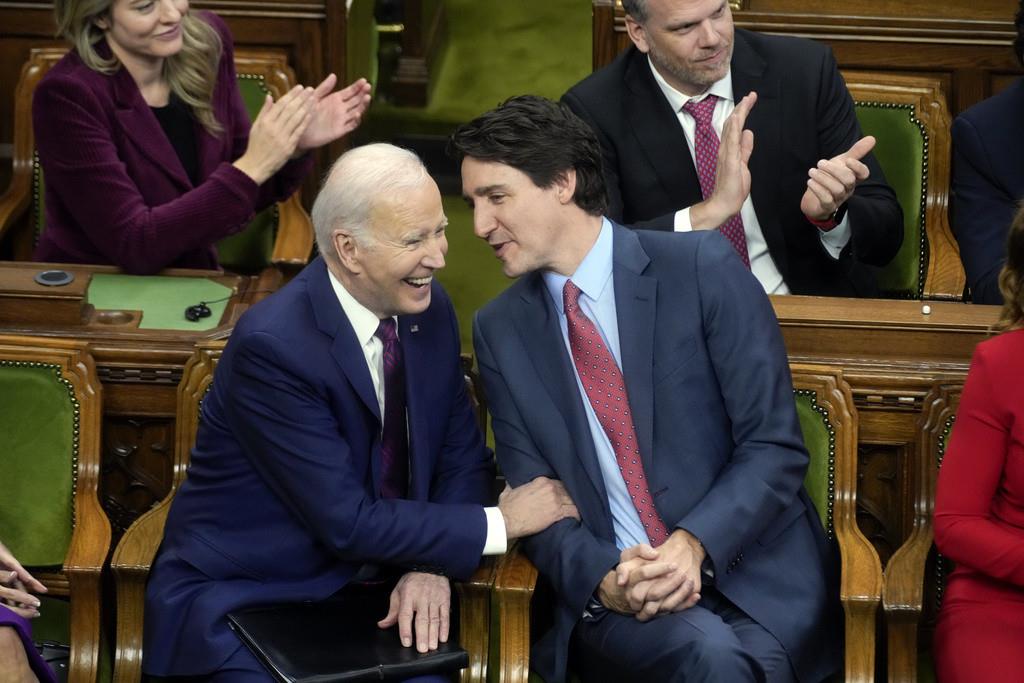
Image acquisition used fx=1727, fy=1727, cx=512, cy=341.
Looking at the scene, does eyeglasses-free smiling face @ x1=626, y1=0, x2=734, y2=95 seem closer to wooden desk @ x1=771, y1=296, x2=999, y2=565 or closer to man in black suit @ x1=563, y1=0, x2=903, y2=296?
man in black suit @ x1=563, y1=0, x2=903, y2=296

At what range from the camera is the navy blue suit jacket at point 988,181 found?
3.22 metres

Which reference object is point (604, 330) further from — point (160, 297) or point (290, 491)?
point (160, 297)

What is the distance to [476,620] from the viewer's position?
2736mm

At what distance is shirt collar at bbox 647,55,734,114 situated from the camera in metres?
3.44

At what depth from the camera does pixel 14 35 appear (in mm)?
4211

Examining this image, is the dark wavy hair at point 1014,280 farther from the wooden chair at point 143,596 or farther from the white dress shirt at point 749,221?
the wooden chair at point 143,596

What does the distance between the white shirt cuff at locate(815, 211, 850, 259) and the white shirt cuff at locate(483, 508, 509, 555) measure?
3.43 feet

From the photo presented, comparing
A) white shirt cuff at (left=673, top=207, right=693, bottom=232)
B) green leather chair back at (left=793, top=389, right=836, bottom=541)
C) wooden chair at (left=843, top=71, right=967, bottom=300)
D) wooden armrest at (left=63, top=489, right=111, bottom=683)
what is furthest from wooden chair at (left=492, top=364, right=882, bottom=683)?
wooden chair at (left=843, top=71, right=967, bottom=300)

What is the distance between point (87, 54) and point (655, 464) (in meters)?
1.56


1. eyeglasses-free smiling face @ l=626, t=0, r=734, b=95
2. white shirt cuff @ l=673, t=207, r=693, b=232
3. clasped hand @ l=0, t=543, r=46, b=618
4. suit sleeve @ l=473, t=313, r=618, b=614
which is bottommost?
clasped hand @ l=0, t=543, r=46, b=618

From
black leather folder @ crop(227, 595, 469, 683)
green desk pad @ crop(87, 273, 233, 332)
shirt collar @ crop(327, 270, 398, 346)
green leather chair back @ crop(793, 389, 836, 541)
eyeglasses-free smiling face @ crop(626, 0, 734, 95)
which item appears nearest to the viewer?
black leather folder @ crop(227, 595, 469, 683)

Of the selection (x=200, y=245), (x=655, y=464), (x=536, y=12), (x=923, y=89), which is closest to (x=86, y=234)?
(x=200, y=245)

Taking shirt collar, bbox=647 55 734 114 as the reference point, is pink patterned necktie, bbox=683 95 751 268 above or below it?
below

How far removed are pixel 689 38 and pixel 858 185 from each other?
452mm
